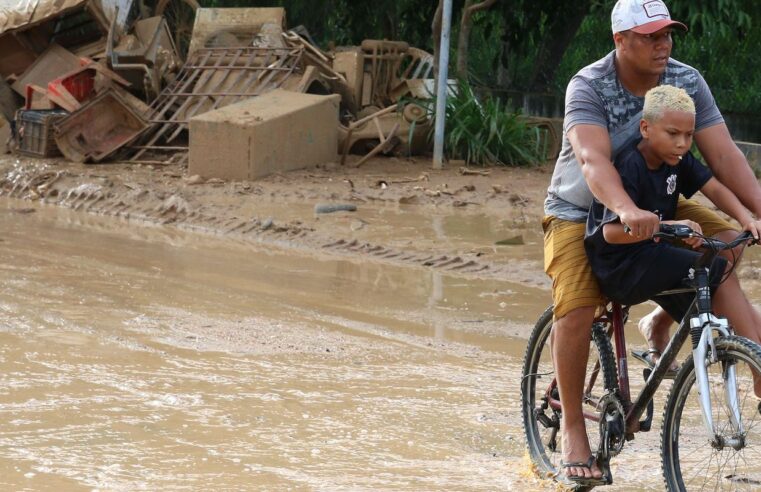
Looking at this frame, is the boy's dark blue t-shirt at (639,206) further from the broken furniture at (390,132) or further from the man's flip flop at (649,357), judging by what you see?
the broken furniture at (390,132)

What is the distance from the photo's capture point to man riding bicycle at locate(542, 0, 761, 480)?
3.86 m

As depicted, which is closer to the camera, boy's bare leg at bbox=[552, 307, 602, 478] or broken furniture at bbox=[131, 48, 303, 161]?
boy's bare leg at bbox=[552, 307, 602, 478]

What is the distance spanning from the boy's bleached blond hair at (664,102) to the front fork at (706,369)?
616 mm

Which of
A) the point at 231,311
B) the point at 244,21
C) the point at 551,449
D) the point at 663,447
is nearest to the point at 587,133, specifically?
the point at 663,447

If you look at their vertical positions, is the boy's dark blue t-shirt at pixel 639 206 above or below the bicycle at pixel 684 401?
above

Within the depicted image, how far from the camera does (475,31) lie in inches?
843

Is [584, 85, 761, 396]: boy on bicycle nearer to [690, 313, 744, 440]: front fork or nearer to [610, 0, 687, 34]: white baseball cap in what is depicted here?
[690, 313, 744, 440]: front fork

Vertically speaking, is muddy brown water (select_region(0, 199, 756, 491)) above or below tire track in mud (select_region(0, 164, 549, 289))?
above

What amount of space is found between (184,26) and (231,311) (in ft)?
37.8

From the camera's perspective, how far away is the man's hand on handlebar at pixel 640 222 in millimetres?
3514

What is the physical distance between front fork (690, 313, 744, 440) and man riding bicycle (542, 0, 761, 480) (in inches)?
10.5

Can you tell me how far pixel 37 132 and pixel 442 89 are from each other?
4.74m

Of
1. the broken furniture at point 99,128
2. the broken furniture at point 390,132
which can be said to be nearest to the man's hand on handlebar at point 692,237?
the broken furniture at point 390,132

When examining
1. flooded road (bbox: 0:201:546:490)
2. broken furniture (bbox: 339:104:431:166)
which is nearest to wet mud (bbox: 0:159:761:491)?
flooded road (bbox: 0:201:546:490)
